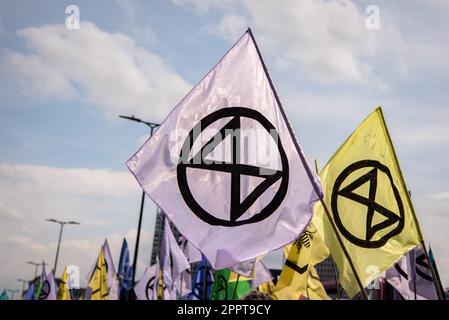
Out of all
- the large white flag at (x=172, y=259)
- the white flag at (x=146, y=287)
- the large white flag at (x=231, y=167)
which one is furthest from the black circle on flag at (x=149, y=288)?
the large white flag at (x=231, y=167)

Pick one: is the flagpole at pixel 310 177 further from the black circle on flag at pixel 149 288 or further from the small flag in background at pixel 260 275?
the black circle on flag at pixel 149 288

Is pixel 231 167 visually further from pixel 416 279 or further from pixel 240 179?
pixel 416 279

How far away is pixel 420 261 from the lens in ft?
57.2

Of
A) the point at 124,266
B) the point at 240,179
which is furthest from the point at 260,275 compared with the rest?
the point at 124,266

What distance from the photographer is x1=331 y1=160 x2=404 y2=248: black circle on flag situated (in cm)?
785

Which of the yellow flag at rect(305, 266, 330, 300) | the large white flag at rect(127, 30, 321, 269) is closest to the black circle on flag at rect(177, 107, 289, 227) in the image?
the large white flag at rect(127, 30, 321, 269)

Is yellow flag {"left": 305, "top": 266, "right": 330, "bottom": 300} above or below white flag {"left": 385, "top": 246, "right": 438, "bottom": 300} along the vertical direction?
below

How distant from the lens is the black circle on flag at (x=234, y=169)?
5.84 meters

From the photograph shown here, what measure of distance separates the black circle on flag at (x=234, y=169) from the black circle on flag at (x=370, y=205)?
281 centimetres

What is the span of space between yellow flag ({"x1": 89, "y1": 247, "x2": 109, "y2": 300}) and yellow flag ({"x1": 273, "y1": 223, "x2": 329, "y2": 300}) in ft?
42.6

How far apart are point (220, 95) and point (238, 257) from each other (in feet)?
6.65

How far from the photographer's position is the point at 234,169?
19.8 feet

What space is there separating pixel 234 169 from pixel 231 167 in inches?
1.7

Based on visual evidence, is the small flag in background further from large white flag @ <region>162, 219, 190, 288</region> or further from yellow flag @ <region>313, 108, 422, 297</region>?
yellow flag @ <region>313, 108, 422, 297</region>
